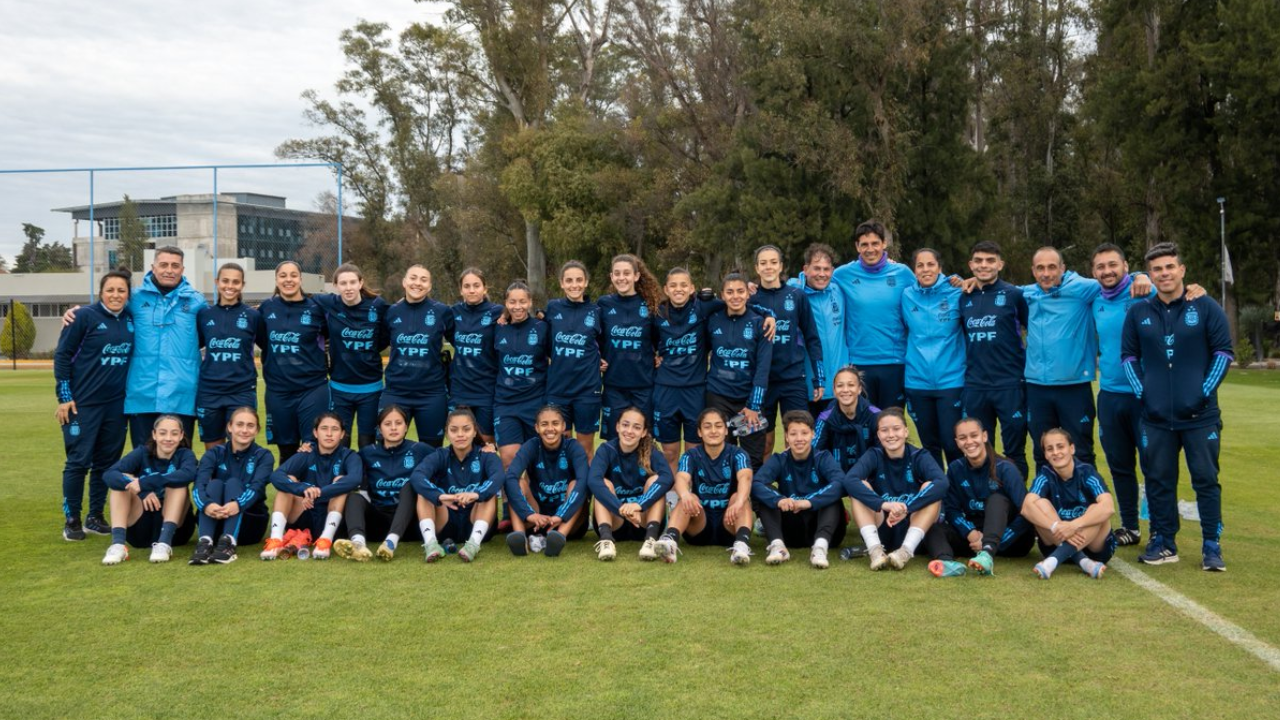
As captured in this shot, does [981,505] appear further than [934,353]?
No

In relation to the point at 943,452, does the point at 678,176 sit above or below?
above

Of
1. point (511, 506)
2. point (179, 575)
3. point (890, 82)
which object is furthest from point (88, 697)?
point (890, 82)

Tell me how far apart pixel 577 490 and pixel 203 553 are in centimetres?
223

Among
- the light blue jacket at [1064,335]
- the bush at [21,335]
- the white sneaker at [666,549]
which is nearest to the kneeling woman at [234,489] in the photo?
the white sneaker at [666,549]

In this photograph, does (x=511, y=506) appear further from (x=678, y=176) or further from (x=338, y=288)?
(x=678, y=176)

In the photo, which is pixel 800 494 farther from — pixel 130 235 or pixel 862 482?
pixel 130 235

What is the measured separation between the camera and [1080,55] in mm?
43312

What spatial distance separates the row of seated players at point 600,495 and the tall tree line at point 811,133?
24818mm

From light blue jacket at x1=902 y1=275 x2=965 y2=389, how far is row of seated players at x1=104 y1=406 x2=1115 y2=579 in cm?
77

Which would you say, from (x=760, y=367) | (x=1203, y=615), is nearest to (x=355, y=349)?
(x=760, y=367)

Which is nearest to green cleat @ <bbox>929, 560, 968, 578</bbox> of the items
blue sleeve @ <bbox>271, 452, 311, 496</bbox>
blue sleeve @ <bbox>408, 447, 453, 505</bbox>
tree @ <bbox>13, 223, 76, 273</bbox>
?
blue sleeve @ <bbox>408, 447, 453, 505</bbox>

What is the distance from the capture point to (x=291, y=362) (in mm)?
7133

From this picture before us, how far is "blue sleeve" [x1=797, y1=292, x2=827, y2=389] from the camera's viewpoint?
280 inches

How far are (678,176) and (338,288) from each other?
2929 centimetres
